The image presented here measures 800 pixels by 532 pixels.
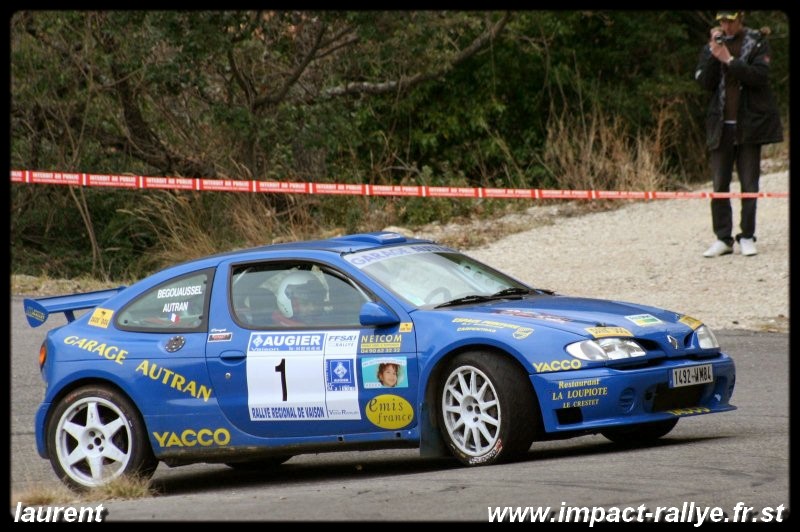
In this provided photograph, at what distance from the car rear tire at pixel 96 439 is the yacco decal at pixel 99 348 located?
20cm

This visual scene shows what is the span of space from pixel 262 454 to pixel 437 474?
1311 mm

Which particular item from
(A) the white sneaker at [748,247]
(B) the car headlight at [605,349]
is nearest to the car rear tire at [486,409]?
(B) the car headlight at [605,349]

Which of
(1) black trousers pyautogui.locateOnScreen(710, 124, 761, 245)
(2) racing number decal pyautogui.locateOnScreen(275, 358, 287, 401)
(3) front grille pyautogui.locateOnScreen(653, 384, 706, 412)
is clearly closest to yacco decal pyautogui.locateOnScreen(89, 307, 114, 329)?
(2) racing number decal pyautogui.locateOnScreen(275, 358, 287, 401)

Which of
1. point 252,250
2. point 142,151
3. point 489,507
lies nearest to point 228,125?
point 142,151

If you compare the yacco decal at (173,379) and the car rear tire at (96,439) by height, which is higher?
the yacco decal at (173,379)

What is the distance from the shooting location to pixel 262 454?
8.15 m

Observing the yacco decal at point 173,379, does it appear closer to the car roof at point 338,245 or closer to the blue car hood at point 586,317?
the car roof at point 338,245

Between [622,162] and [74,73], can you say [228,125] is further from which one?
[622,162]

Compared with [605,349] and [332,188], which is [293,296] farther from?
[332,188]

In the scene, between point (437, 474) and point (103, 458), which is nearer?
point (437, 474)

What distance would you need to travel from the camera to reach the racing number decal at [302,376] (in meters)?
7.83

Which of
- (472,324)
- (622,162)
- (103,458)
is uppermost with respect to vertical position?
(622,162)

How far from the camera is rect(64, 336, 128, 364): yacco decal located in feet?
27.6

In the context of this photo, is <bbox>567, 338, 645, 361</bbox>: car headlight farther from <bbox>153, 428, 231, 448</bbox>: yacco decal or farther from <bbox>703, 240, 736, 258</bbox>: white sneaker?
<bbox>703, 240, 736, 258</bbox>: white sneaker
